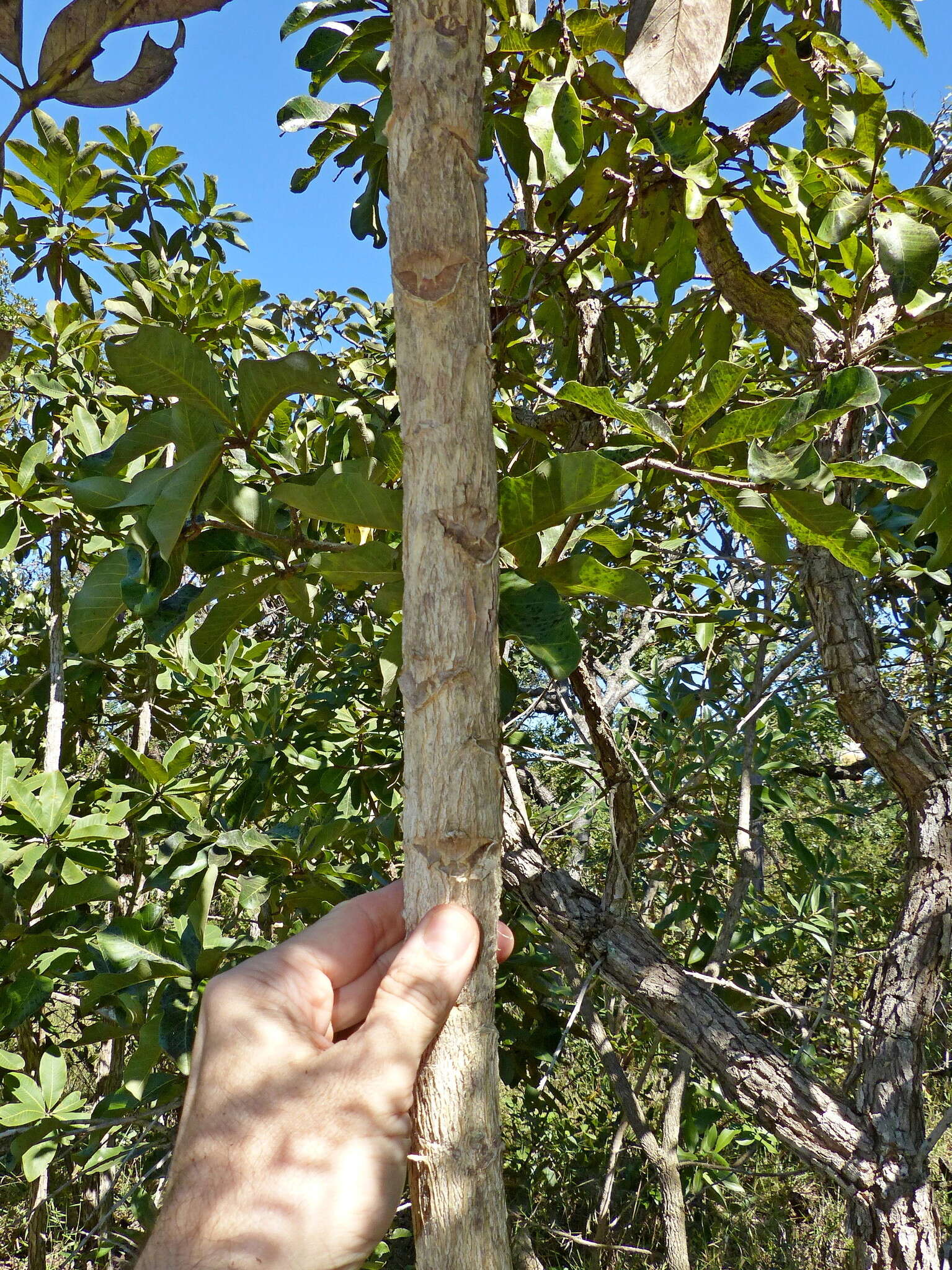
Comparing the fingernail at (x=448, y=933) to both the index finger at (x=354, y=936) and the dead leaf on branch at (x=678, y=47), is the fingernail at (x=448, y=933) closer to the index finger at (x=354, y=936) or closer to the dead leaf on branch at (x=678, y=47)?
the index finger at (x=354, y=936)

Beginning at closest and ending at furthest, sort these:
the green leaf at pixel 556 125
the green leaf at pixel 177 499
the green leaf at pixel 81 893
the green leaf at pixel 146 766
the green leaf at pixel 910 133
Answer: the green leaf at pixel 177 499
the green leaf at pixel 556 125
the green leaf at pixel 910 133
the green leaf at pixel 81 893
the green leaf at pixel 146 766

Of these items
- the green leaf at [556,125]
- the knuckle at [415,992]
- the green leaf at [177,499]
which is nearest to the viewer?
the knuckle at [415,992]

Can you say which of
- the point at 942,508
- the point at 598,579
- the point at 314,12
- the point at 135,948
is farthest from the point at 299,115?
the point at 135,948

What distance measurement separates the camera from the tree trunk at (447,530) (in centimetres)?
69

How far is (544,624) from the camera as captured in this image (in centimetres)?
83

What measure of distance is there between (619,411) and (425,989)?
528 millimetres

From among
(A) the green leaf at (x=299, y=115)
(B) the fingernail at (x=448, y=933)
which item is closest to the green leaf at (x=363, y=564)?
(B) the fingernail at (x=448, y=933)

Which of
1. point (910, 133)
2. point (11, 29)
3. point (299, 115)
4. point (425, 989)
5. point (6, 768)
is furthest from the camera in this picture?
point (6, 768)

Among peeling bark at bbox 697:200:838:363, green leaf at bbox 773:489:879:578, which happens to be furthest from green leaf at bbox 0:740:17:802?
peeling bark at bbox 697:200:838:363

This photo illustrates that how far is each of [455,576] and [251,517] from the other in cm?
32

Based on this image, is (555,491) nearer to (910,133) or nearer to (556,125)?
(556,125)

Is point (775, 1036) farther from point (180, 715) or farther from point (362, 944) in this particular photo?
point (362, 944)

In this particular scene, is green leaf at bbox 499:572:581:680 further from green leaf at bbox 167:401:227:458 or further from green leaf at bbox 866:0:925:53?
green leaf at bbox 866:0:925:53

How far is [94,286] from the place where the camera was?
88.7 inches
